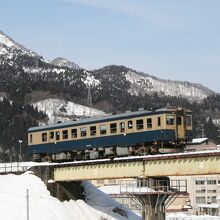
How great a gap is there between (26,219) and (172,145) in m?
14.6

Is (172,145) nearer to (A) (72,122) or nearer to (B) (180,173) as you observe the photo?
(B) (180,173)

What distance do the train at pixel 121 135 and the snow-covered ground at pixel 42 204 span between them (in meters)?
4.49

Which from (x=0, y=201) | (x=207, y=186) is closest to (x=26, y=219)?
(x=0, y=201)

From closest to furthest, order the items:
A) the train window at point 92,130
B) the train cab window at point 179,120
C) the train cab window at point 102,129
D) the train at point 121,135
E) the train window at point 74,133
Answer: the train at point 121,135, the train cab window at point 179,120, the train cab window at point 102,129, the train window at point 92,130, the train window at point 74,133

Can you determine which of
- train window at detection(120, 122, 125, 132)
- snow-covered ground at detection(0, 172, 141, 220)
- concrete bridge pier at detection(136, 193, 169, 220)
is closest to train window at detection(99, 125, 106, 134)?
train window at detection(120, 122, 125, 132)

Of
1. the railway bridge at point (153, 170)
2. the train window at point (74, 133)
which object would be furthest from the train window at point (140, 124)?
the train window at point (74, 133)

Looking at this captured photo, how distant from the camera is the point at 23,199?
2120 inches

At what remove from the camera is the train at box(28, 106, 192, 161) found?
49.3m

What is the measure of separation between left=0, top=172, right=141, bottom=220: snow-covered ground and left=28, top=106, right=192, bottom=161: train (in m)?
4.49

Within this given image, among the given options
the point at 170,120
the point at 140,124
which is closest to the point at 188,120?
the point at 170,120

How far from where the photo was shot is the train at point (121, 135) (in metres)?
49.3

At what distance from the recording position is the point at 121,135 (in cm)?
5169

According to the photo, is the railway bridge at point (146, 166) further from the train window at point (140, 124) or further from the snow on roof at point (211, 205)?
the snow on roof at point (211, 205)

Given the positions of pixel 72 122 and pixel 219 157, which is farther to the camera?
pixel 72 122
